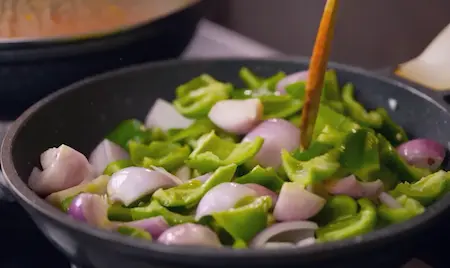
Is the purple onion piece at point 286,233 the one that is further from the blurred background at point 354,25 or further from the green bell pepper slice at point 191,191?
the blurred background at point 354,25

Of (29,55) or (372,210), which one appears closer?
(372,210)

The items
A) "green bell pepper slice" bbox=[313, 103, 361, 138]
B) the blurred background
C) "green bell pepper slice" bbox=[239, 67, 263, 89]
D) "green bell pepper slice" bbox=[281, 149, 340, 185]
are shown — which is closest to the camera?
"green bell pepper slice" bbox=[281, 149, 340, 185]

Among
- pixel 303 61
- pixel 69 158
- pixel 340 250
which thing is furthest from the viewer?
pixel 303 61

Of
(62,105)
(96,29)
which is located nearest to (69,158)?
(62,105)

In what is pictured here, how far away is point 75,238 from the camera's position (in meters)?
0.41

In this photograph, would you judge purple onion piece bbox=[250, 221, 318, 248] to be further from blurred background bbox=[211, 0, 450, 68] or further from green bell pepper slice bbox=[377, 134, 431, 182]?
blurred background bbox=[211, 0, 450, 68]

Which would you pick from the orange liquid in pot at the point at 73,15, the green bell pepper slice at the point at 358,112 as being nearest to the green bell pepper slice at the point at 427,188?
the green bell pepper slice at the point at 358,112

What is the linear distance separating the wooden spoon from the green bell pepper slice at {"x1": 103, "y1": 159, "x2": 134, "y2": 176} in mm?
154

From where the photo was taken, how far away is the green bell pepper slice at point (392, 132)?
62 cm

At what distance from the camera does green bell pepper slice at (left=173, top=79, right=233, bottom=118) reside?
2.09ft

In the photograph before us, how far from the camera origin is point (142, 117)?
0.69m

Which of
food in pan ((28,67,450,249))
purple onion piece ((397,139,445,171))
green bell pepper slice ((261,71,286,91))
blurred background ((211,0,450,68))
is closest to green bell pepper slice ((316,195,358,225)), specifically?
food in pan ((28,67,450,249))

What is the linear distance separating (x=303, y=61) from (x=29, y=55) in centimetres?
27

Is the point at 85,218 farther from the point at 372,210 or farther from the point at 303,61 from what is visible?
the point at 303,61
